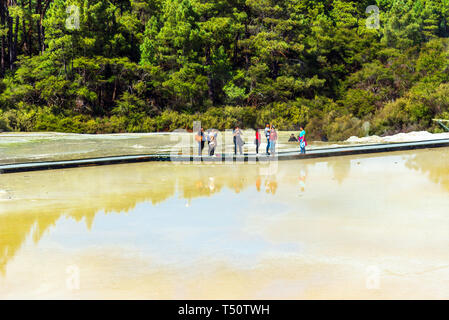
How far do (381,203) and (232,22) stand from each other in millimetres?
36364

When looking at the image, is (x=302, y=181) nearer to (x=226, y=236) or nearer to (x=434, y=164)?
(x=434, y=164)

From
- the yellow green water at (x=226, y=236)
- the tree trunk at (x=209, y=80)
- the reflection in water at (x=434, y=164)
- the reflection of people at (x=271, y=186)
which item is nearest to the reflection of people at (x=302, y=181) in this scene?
the yellow green water at (x=226, y=236)

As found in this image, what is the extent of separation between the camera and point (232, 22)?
4606 centimetres

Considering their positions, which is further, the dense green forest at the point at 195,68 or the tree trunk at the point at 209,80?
the tree trunk at the point at 209,80

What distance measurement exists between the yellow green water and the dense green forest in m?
22.7

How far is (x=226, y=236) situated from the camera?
931 cm

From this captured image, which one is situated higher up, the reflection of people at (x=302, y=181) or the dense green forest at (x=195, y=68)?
the dense green forest at (x=195, y=68)

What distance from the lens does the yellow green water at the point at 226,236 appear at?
694 centimetres

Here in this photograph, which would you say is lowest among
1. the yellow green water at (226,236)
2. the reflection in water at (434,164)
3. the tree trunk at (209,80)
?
the yellow green water at (226,236)

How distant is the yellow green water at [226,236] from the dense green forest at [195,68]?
22.7m

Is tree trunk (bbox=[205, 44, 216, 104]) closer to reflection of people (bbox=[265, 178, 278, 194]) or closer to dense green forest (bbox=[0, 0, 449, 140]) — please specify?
dense green forest (bbox=[0, 0, 449, 140])

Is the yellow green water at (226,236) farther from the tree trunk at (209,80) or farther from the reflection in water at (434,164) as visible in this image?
the tree trunk at (209,80)

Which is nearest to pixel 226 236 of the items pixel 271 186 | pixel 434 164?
pixel 271 186

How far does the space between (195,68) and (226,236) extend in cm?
3611
